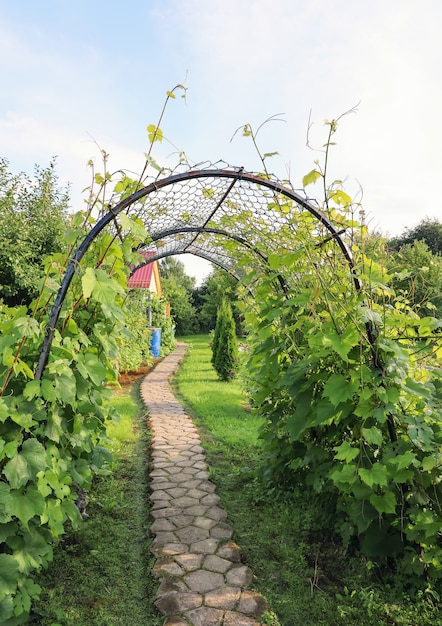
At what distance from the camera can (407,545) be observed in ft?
7.22

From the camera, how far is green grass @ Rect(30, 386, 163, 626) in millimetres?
2031

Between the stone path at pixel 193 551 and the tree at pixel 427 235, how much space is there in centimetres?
3115

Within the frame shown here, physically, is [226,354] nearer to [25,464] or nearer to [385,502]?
[385,502]

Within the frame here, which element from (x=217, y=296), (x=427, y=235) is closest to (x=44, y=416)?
(x=217, y=296)

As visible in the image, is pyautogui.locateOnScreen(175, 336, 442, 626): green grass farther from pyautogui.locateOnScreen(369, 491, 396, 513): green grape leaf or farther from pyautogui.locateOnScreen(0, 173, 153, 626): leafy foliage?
pyautogui.locateOnScreen(0, 173, 153, 626): leafy foliage

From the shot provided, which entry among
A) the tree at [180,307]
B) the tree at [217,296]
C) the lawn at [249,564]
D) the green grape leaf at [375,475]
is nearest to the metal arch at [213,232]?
the green grape leaf at [375,475]

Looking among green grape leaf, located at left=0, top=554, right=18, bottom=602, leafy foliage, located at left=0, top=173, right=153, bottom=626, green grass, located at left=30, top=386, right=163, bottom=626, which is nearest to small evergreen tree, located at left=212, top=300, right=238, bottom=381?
green grass, located at left=30, top=386, right=163, bottom=626

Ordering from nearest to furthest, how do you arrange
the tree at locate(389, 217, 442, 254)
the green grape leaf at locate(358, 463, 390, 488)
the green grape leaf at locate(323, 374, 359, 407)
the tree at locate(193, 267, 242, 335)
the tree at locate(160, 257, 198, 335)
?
the green grape leaf at locate(358, 463, 390, 488), the green grape leaf at locate(323, 374, 359, 407), the tree at locate(193, 267, 242, 335), the tree at locate(160, 257, 198, 335), the tree at locate(389, 217, 442, 254)

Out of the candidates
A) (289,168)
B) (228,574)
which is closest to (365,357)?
(289,168)

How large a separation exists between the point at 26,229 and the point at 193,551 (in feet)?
33.7

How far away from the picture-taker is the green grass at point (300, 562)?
2.01m

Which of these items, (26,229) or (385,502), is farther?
(26,229)

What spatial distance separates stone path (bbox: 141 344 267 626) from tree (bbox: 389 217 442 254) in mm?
31150

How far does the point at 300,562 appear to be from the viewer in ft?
8.14
